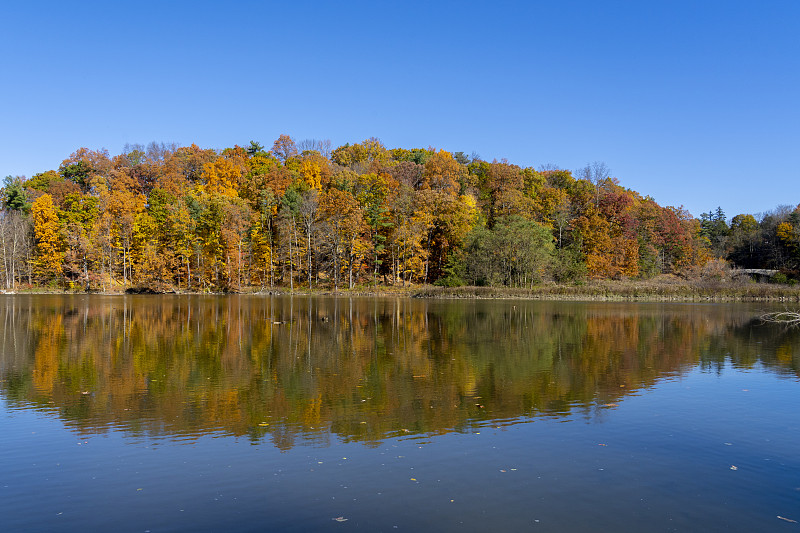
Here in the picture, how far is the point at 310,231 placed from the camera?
66.6 metres

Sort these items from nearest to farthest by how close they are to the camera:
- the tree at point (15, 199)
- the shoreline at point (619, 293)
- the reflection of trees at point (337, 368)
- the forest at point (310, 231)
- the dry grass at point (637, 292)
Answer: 1. the reflection of trees at point (337, 368)
2. the shoreline at point (619, 293)
3. the dry grass at point (637, 292)
4. the forest at point (310, 231)
5. the tree at point (15, 199)

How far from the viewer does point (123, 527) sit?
5.71 meters

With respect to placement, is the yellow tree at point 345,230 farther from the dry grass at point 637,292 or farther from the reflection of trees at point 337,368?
the reflection of trees at point 337,368

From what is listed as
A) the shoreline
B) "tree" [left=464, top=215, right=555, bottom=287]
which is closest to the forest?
"tree" [left=464, top=215, right=555, bottom=287]

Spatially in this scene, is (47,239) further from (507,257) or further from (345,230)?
(507,257)

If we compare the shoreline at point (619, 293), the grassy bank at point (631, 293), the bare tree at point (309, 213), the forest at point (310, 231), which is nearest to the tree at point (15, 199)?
the forest at point (310, 231)

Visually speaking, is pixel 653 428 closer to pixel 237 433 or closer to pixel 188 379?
pixel 237 433

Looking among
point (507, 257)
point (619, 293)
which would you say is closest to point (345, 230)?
point (507, 257)

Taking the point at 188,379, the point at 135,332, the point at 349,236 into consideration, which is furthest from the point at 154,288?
the point at 188,379

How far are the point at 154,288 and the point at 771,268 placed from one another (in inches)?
3271

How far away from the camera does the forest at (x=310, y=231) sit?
209 feet

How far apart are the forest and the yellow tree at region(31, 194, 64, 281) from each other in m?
0.14

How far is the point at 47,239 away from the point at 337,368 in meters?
63.9

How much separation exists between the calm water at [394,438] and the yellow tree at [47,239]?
53.1 metres
